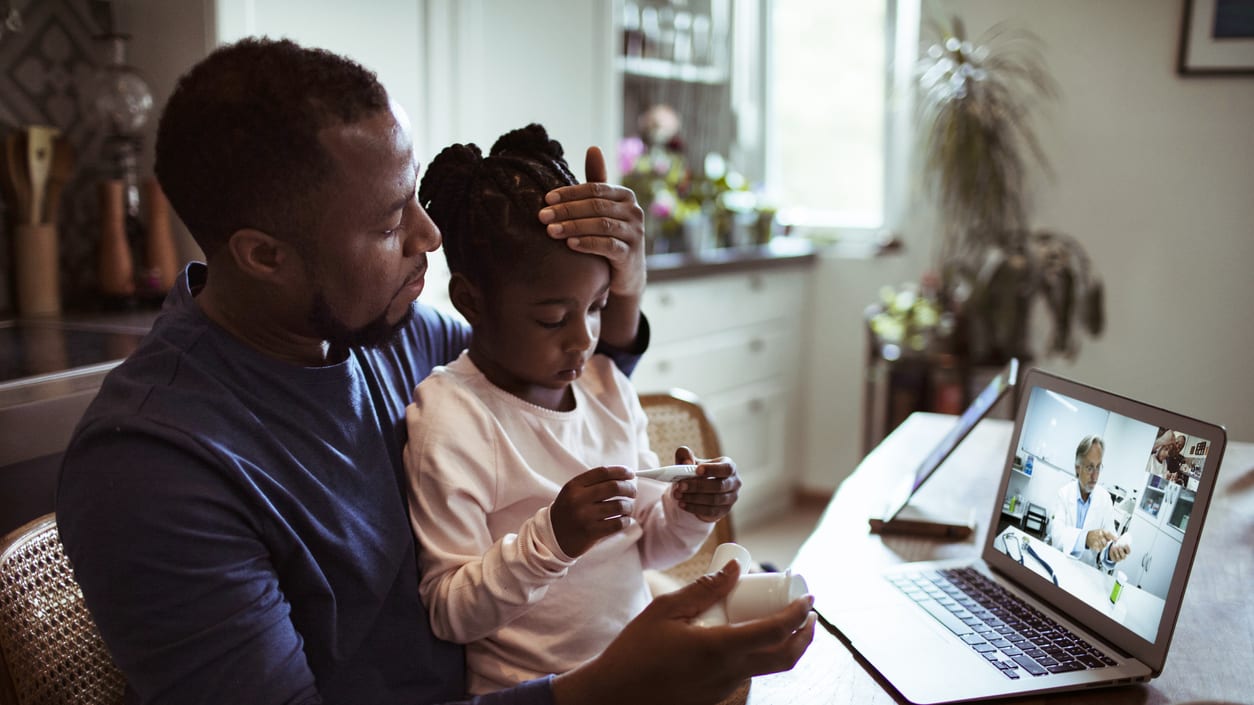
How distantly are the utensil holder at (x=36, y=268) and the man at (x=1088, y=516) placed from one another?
1928mm

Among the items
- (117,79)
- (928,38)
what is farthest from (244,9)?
(928,38)

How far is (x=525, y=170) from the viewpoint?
44.6 inches

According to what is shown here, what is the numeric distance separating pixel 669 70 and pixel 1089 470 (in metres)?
3.03

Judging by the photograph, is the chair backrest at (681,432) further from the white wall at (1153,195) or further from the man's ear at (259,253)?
the white wall at (1153,195)

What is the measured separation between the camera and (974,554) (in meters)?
1.35

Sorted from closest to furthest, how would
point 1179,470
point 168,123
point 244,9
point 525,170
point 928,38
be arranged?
point 168,123 → point 1179,470 → point 525,170 → point 244,9 → point 928,38

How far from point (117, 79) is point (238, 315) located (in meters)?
1.41

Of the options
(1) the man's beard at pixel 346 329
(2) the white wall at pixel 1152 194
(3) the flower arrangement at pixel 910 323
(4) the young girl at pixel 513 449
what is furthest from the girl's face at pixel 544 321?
(2) the white wall at pixel 1152 194

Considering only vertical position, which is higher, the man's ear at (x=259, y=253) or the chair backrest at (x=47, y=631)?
the man's ear at (x=259, y=253)

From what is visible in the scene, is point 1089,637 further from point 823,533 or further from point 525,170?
point 525,170

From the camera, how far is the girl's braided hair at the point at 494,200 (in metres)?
1.10

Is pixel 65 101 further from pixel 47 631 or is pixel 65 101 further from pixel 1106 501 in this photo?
pixel 1106 501

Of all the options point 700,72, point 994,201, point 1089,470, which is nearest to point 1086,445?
point 1089,470

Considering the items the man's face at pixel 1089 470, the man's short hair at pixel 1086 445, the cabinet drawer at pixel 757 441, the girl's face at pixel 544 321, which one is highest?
the girl's face at pixel 544 321
